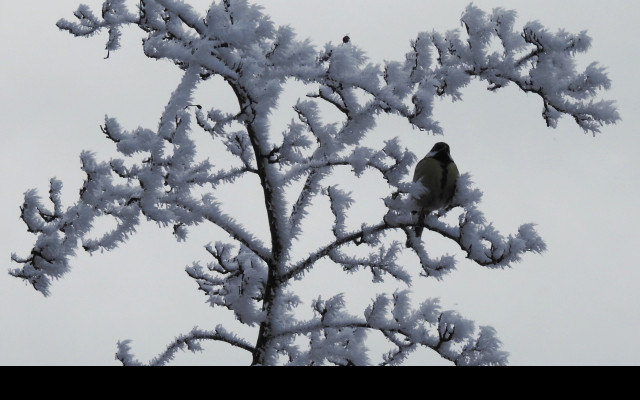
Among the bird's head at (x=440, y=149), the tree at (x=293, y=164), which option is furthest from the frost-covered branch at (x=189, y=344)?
the bird's head at (x=440, y=149)

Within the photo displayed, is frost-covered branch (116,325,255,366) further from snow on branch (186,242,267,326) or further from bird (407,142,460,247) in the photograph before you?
bird (407,142,460,247)

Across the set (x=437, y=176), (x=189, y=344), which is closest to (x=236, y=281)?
(x=189, y=344)

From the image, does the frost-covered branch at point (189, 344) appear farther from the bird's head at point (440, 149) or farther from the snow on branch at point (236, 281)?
the bird's head at point (440, 149)

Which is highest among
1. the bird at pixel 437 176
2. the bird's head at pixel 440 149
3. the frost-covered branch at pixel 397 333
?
the bird's head at pixel 440 149

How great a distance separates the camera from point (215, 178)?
568 centimetres

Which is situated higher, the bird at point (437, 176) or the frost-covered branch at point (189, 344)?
the bird at point (437, 176)

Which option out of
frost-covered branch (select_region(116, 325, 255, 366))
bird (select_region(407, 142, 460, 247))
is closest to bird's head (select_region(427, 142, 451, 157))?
bird (select_region(407, 142, 460, 247))

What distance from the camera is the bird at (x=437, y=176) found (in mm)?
5691

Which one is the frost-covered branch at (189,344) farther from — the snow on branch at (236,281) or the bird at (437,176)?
the bird at (437,176)

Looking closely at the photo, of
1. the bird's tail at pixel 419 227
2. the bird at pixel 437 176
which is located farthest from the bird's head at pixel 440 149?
the bird's tail at pixel 419 227

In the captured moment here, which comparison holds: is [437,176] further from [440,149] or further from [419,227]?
[419,227]

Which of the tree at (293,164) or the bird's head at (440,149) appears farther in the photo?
the bird's head at (440,149)
